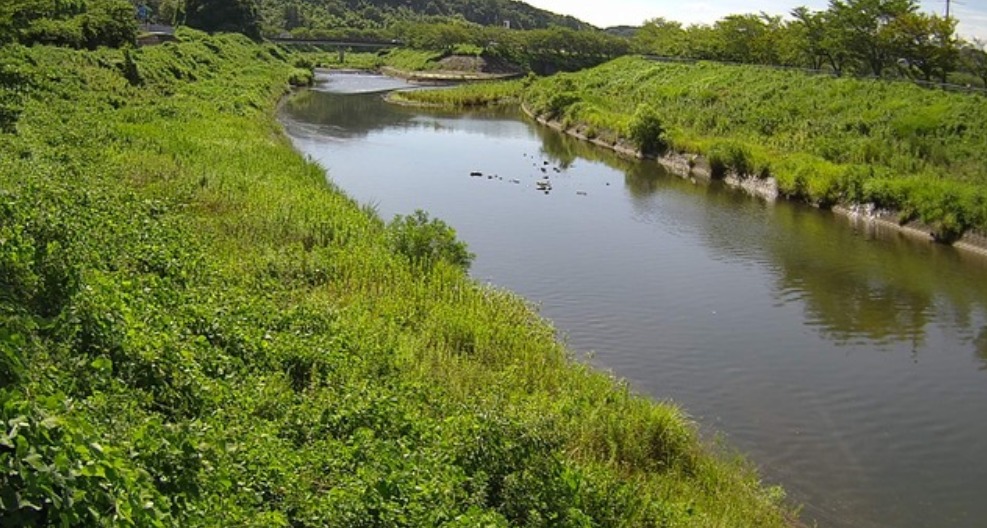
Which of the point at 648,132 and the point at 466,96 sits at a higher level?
the point at 466,96

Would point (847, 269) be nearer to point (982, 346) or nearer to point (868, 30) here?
point (982, 346)

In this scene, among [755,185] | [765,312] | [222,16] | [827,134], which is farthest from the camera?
[222,16]

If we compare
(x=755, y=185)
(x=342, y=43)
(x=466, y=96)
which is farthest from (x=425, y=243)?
(x=342, y=43)

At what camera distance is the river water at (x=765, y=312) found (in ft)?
47.7

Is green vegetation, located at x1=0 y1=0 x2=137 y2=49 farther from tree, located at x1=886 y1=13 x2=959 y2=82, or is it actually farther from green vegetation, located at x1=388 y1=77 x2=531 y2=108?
tree, located at x1=886 y1=13 x2=959 y2=82

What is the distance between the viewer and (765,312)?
22.6 m

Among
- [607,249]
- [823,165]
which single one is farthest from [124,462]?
[823,165]

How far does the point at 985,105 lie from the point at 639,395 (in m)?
32.5

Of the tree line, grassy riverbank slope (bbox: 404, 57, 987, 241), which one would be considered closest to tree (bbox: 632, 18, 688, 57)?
the tree line

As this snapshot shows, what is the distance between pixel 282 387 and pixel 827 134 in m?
38.0

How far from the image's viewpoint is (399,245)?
20.6 meters

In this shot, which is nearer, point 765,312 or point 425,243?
point 425,243

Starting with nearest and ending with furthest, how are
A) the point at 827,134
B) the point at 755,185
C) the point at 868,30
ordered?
the point at 755,185 → the point at 827,134 → the point at 868,30

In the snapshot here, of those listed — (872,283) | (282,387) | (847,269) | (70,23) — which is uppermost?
(70,23)
